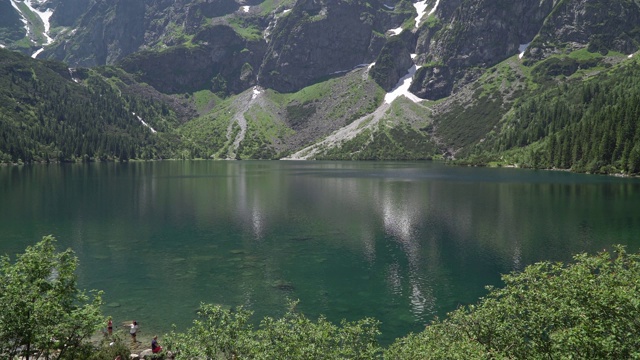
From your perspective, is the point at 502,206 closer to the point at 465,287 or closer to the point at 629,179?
the point at 465,287

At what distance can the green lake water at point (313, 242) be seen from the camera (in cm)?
4341

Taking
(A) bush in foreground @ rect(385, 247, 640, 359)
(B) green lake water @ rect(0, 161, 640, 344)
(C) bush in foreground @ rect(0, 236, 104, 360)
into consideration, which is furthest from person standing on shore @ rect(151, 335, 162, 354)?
(A) bush in foreground @ rect(385, 247, 640, 359)

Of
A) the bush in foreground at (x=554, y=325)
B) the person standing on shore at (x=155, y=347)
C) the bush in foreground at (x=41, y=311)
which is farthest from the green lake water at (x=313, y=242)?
the bush in foreground at (x=41, y=311)

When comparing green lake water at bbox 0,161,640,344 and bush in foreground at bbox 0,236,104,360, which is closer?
bush in foreground at bbox 0,236,104,360

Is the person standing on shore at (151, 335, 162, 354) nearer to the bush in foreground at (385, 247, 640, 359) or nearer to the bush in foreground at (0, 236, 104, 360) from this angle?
the bush in foreground at (0, 236, 104, 360)

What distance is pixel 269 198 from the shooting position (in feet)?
379

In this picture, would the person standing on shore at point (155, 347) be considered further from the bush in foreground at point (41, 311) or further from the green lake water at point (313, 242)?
the bush in foreground at point (41, 311)

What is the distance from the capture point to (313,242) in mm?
67188

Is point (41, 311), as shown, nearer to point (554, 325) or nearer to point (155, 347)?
point (155, 347)

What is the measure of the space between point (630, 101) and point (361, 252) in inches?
6958

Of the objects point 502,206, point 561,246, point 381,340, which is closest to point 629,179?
point 502,206

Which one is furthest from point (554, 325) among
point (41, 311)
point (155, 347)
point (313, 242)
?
point (313, 242)

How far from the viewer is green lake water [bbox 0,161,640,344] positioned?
43406 millimetres

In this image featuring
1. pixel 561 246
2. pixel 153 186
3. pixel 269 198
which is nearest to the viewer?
pixel 561 246
